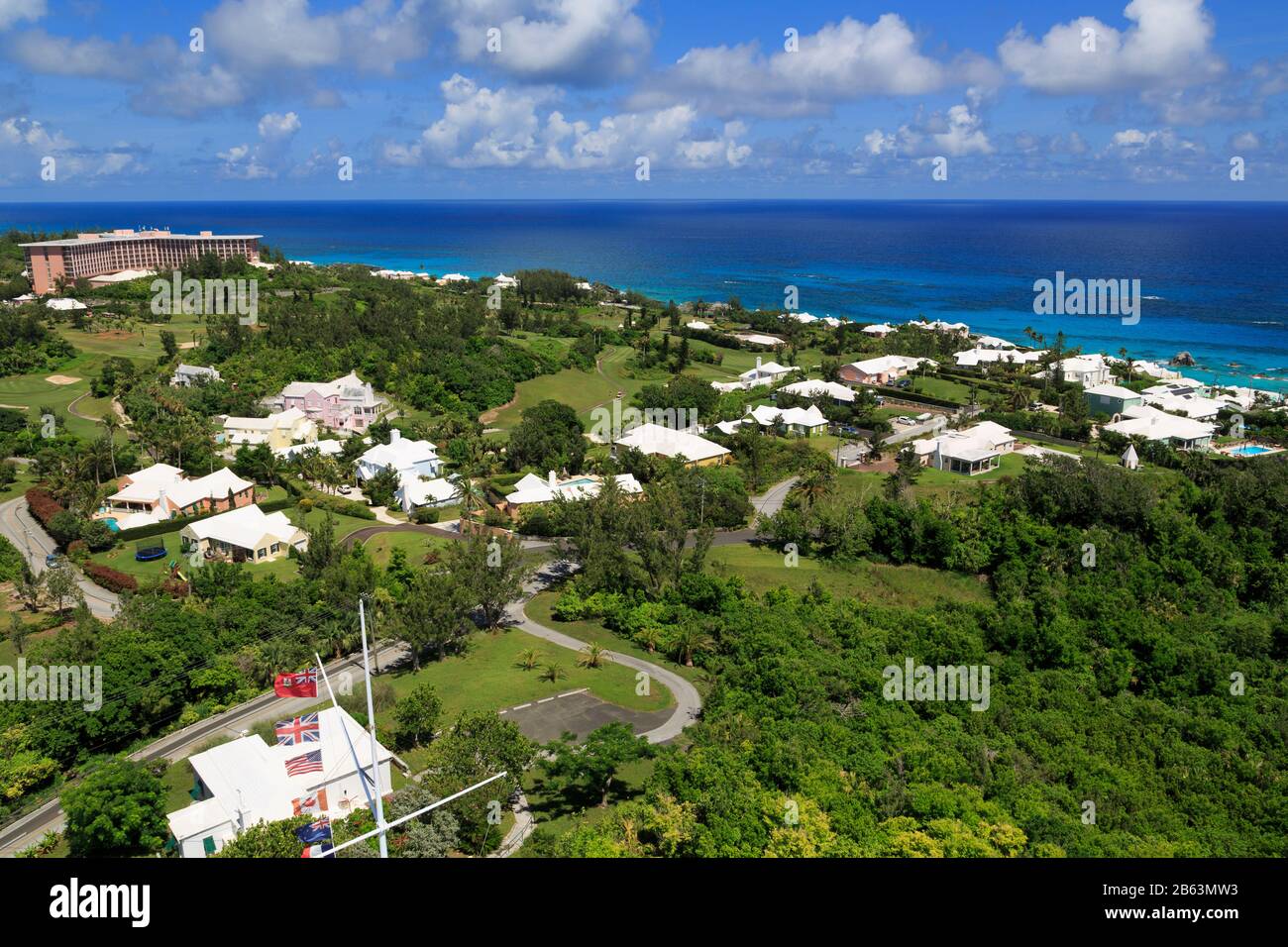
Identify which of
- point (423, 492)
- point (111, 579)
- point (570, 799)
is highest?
point (423, 492)

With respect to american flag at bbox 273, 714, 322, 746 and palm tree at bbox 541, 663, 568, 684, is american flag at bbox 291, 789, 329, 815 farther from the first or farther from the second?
palm tree at bbox 541, 663, 568, 684

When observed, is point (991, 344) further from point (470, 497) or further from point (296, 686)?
point (296, 686)

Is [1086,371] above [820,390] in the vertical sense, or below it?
above

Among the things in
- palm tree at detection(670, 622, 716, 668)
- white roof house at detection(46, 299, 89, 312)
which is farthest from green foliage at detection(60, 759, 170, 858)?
white roof house at detection(46, 299, 89, 312)

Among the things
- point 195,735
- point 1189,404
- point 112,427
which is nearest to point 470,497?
point 195,735
